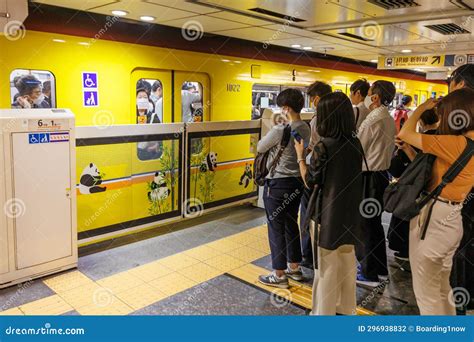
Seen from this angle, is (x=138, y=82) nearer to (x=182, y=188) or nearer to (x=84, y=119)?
(x=84, y=119)

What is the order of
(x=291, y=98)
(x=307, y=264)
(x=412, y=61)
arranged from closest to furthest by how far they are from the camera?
(x=291, y=98) < (x=307, y=264) < (x=412, y=61)

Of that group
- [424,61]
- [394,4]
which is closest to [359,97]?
[394,4]

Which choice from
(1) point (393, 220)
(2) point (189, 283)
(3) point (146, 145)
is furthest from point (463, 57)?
(2) point (189, 283)

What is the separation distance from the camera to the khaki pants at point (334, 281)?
2762mm

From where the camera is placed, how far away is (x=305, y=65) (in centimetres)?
803

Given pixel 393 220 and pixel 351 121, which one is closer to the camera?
pixel 351 121

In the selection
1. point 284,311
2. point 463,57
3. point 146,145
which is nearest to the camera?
point 284,311

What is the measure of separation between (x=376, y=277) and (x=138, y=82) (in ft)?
11.7

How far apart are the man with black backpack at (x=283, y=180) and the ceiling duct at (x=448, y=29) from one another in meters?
2.86

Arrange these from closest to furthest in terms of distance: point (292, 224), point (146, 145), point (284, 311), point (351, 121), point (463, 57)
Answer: point (351, 121), point (284, 311), point (292, 224), point (146, 145), point (463, 57)

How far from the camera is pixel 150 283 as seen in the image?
3.80m

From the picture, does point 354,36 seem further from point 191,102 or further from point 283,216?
point 283,216

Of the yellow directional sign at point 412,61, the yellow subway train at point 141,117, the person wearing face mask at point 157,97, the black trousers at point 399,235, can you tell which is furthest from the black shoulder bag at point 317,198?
the yellow directional sign at point 412,61

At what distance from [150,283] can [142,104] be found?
95.9 inches
